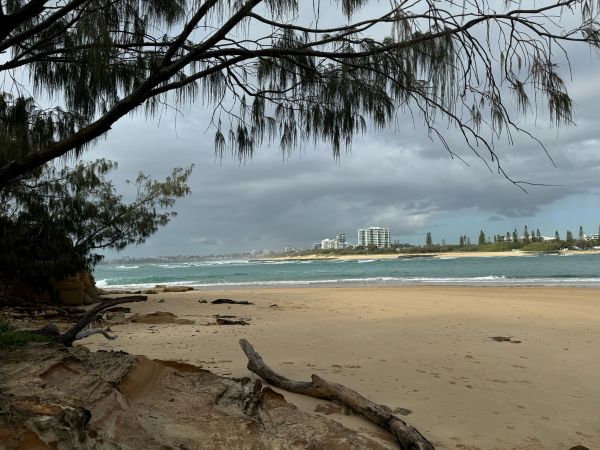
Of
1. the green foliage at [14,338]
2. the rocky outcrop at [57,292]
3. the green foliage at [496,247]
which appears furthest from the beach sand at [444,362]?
the green foliage at [496,247]

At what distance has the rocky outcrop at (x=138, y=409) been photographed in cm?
186

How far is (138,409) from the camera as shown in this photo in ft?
8.07

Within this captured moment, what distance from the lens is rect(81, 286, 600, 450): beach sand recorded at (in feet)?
10.9

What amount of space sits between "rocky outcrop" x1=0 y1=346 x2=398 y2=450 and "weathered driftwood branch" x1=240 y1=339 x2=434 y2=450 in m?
0.10

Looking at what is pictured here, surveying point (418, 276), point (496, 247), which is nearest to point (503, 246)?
point (496, 247)

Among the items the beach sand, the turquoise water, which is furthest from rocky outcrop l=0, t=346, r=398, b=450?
the turquoise water

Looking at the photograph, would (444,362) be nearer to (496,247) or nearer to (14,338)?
(14,338)

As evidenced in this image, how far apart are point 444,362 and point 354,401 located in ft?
8.43

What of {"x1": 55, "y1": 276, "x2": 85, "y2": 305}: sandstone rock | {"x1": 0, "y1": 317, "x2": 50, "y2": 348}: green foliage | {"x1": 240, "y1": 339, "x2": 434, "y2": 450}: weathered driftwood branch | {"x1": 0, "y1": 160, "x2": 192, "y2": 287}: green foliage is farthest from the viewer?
{"x1": 55, "y1": 276, "x2": 85, "y2": 305}: sandstone rock

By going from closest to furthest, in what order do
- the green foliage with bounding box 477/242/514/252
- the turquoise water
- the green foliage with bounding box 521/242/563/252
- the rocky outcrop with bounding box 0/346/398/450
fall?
the rocky outcrop with bounding box 0/346/398/450, the turquoise water, the green foliage with bounding box 521/242/563/252, the green foliage with bounding box 477/242/514/252

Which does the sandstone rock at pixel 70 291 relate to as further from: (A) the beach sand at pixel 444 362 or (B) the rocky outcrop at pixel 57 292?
(A) the beach sand at pixel 444 362

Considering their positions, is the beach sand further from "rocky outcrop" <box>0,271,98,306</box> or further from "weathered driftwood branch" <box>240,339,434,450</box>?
"rocky outcrop" <box>0,271,98,306</box>

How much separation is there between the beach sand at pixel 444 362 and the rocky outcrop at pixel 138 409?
1.55 ft

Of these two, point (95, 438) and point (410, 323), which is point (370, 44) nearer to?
point (95, 438)
